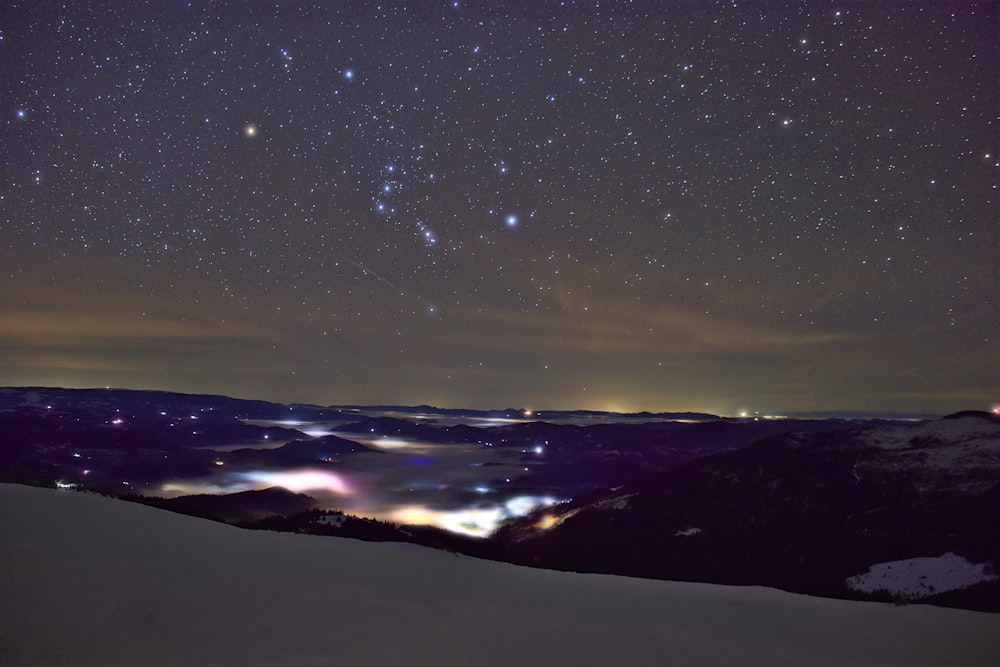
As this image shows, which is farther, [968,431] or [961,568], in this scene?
[968,431]

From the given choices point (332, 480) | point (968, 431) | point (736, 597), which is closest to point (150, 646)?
point (736, 597)

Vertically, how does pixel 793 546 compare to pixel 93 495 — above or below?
below

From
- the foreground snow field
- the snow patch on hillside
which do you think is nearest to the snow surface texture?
the snow patch on hillside

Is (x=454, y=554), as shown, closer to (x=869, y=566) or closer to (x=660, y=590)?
(x=660, y=590)

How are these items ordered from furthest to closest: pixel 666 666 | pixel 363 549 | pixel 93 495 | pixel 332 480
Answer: pixel 332 480 < pixel 93 495 < pixel 363 549 < pixel 666 666

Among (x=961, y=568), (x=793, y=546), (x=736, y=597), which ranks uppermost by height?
(x=736, y=597)

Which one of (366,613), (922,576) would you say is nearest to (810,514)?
(922,576)

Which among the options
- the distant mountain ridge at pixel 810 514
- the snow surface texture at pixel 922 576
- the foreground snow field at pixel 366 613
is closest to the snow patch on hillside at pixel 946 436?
the distant mountain ridge at pixel 810 514
